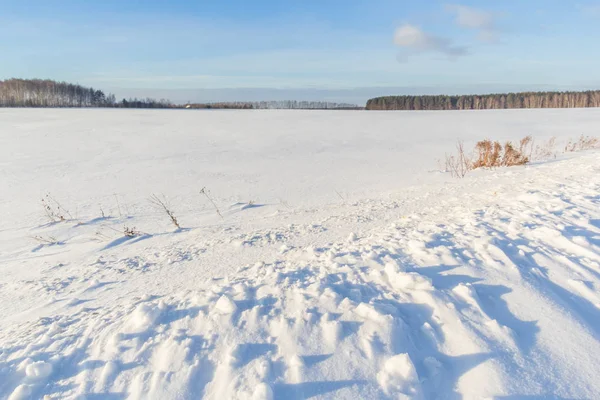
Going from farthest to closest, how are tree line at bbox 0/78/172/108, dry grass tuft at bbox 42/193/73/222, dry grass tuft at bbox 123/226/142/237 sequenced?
tree line at bbox 0/78/172/108
dry grass tuft at bbox 42/193/73/222
dry grass tuft at bbox 123/226/142/237

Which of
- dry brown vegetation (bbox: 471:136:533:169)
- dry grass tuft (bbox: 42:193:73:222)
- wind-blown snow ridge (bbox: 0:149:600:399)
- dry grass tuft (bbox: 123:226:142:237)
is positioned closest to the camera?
wind-blown snow ridge (bbox: 0:149:600:399)

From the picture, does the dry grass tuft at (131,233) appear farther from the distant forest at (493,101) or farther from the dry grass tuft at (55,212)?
the distant forest at (493,101)

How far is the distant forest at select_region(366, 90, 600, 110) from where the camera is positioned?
3487 inches

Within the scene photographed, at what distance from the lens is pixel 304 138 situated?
2216 cm

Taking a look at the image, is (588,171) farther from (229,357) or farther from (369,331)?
(229,357)

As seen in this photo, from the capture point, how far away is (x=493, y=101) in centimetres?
9675

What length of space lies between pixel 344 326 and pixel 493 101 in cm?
10905

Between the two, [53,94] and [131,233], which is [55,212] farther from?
[53,94]

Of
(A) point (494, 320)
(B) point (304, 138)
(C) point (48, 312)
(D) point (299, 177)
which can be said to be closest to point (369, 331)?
(A) point (494, 320)

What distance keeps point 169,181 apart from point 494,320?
31.8 feet

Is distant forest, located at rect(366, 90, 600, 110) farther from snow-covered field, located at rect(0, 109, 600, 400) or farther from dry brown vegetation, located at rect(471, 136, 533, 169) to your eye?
snow-covered field, located at rect(0, 109, 600, 400)

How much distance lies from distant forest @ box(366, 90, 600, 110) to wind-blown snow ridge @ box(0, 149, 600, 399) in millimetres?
102888

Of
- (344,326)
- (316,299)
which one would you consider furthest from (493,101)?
(344,326)

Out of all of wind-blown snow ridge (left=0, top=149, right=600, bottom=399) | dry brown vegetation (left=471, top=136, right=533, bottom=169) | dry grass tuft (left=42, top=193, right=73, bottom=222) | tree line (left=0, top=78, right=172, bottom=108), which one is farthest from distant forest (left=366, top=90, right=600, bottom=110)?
wind-blown snow ridge (left=0, top=149, right=600, bottom=399)
